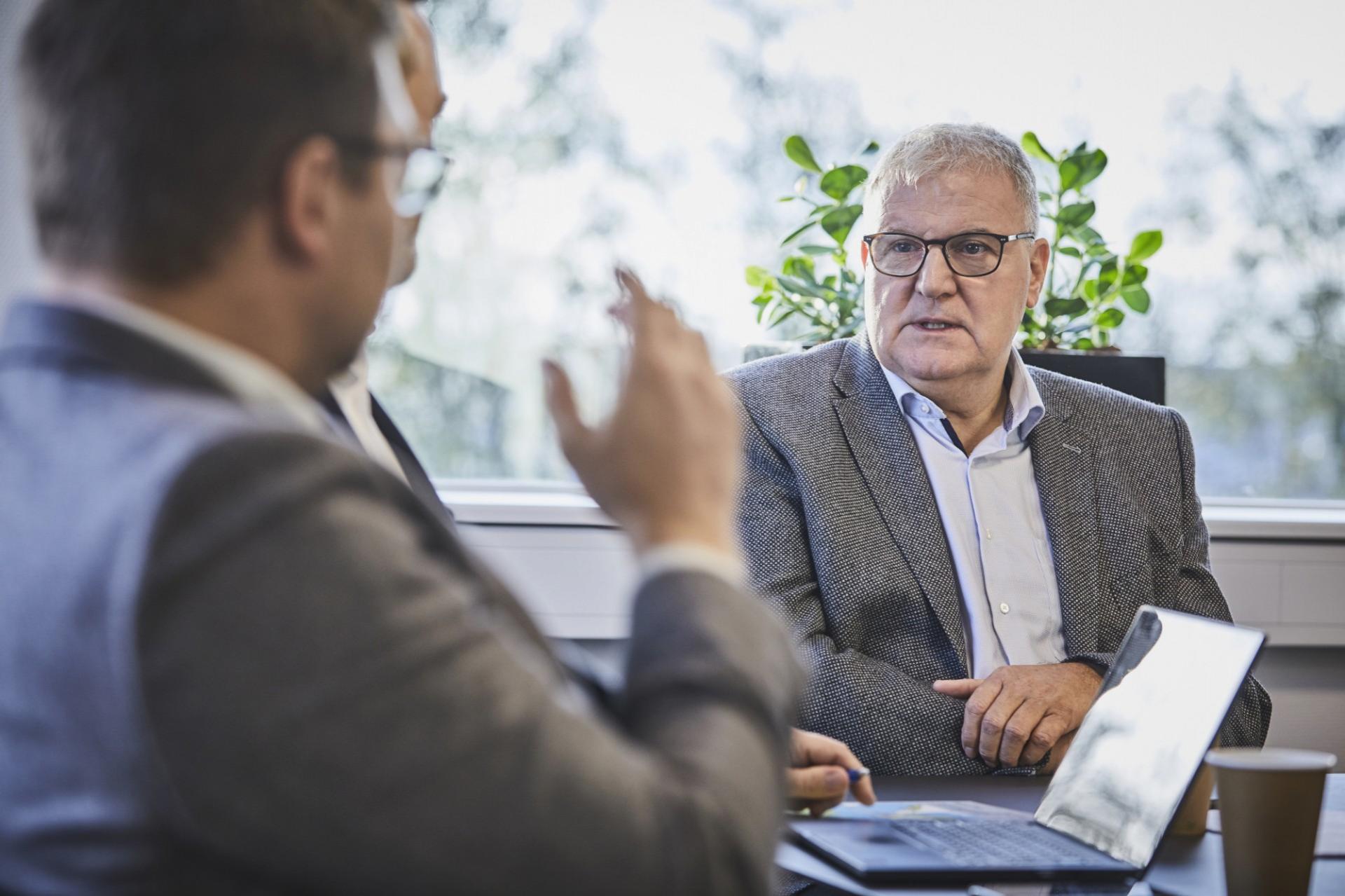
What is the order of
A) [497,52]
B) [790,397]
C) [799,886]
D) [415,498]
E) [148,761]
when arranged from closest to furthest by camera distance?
[148,761] < [415,498] < [799,886] < [790,397] < [497,52]

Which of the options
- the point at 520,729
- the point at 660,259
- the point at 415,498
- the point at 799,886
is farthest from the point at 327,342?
the point at 660,259

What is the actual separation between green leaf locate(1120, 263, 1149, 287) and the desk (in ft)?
3.98

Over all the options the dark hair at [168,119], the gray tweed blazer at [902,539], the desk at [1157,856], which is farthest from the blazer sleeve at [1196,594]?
the dark hair at [168,119]

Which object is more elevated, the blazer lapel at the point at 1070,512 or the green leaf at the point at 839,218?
the green leaf at the point at 839,218

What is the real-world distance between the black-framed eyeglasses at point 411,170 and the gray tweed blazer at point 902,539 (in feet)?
3.36

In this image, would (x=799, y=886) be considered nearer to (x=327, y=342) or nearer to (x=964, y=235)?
(x=327, y=342)

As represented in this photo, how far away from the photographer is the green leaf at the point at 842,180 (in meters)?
2.40

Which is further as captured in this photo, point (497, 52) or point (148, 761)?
point (497, 52)

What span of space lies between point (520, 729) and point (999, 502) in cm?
155

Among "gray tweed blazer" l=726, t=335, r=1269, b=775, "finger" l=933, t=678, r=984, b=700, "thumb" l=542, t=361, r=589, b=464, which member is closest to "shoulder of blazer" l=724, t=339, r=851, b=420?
"gray tweed blazer" l=726, t=335, r=1269, b=775

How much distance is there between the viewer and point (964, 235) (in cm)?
207

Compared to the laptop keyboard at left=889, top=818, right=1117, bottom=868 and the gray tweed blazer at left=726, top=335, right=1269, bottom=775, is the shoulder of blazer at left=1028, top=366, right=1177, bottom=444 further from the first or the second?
the laptop keyboard at left=889, top=818, right=1117, bottom=868

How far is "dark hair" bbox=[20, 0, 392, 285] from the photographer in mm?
617

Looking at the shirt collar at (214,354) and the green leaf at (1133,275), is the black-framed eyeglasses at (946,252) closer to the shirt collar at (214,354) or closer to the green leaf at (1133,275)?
the green leaf at (1133,275)
